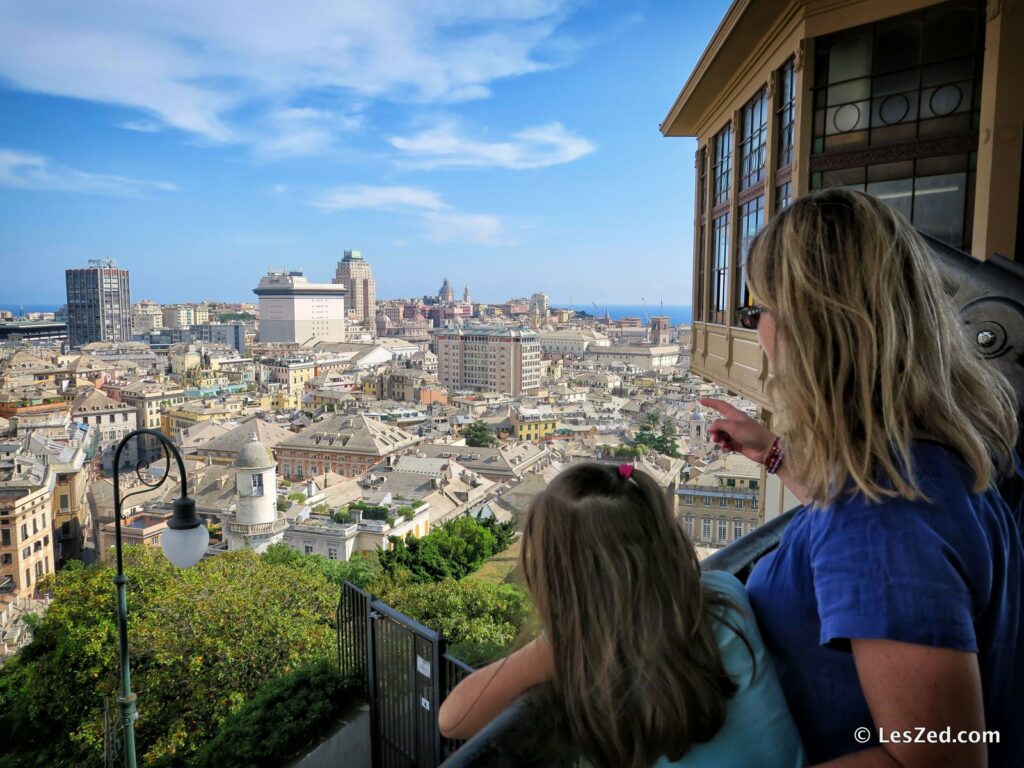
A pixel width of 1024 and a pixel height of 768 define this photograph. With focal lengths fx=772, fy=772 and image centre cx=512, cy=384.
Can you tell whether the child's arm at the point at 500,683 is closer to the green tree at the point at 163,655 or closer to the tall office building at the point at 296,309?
the green tree at the point at 163,655

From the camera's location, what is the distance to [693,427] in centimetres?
3092

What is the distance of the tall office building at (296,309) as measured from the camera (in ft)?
231

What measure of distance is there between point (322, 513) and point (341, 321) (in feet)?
190

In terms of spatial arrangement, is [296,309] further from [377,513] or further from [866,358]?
[866,358]

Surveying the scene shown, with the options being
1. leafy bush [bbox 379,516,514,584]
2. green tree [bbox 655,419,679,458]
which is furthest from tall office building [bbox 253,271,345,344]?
leafy bush [bbox 379,516,514,584]

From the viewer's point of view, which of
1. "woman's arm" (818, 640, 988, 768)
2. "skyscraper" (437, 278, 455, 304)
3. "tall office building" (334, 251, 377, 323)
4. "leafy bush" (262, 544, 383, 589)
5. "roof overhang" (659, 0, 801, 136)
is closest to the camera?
"woman's arm" (818, 640, 988, 768)

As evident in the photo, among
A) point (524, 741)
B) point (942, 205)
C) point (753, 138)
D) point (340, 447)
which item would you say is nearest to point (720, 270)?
point (753, 138)

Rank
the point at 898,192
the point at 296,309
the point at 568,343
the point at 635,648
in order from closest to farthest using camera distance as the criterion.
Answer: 1. the point at 635,648
2. the point at 898,192
3. the point at 568,343
4. the point at 296,309

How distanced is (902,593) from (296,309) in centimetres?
7296

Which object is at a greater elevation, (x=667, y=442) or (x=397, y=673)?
(x=397, y=673)

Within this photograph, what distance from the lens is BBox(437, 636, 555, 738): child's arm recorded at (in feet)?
1.94

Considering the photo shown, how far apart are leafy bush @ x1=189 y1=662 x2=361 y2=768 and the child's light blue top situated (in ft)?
13.0

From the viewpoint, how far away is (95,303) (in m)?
67.1

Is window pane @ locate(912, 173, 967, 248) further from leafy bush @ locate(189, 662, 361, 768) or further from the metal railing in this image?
leafy bush @ locate(189, 662, 361, 768)
